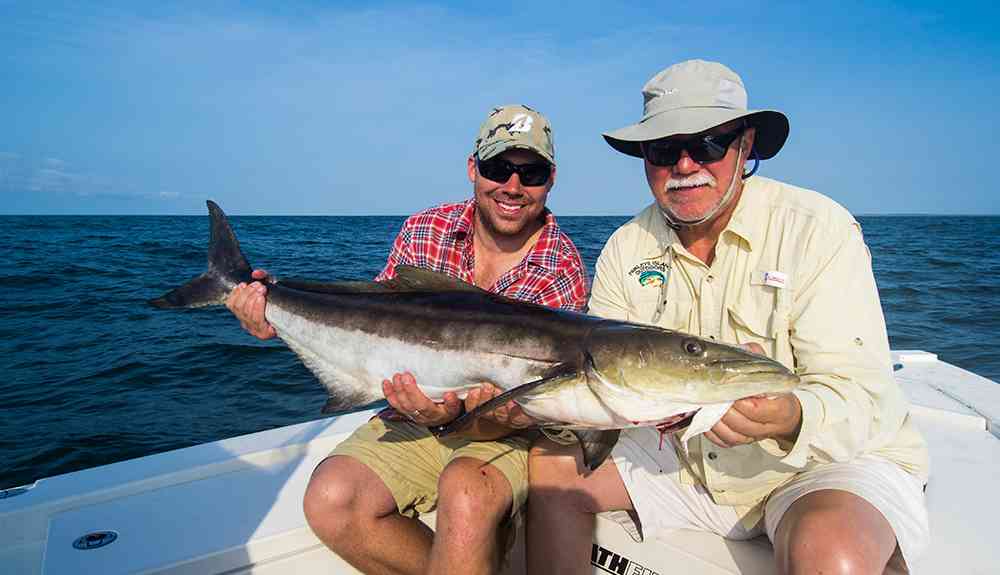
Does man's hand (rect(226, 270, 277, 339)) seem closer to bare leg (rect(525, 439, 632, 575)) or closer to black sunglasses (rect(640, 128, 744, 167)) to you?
bare leg (rect(525, 439, 632, 575))

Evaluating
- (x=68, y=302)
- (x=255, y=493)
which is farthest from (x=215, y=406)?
(x=68, y=302)

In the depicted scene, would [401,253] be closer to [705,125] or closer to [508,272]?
[508,272]

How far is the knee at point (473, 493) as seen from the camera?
2760 mm

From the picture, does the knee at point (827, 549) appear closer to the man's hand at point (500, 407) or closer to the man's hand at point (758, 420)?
the man's hand at point (758, 420)

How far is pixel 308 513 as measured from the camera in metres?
3.01

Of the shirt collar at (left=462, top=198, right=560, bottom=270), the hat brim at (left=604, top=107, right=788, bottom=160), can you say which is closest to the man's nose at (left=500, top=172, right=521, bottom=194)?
the shirt collar at (left=462, top=198, right=560, bottom=270)

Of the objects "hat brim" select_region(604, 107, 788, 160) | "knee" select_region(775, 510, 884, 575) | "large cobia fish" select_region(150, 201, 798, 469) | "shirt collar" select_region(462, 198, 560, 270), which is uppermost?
"hat brim" select_region(604, 107, 788, 160)

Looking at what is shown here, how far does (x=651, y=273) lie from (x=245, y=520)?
7.88 ft

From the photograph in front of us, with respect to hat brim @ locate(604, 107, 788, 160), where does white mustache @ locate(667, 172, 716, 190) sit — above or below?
below

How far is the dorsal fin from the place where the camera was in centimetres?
326

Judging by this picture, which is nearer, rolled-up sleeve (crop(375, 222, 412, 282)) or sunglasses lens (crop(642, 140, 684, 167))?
sunglasses lens (crop(642, 140, 684, 167))

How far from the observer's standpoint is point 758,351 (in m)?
2.62

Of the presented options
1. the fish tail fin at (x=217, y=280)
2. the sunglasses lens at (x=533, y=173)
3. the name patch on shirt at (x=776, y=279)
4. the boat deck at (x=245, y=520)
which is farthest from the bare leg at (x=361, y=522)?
the name patch on shirt at (x=776, y=279)

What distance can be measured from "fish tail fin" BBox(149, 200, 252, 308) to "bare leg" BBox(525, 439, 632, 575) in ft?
7.18
